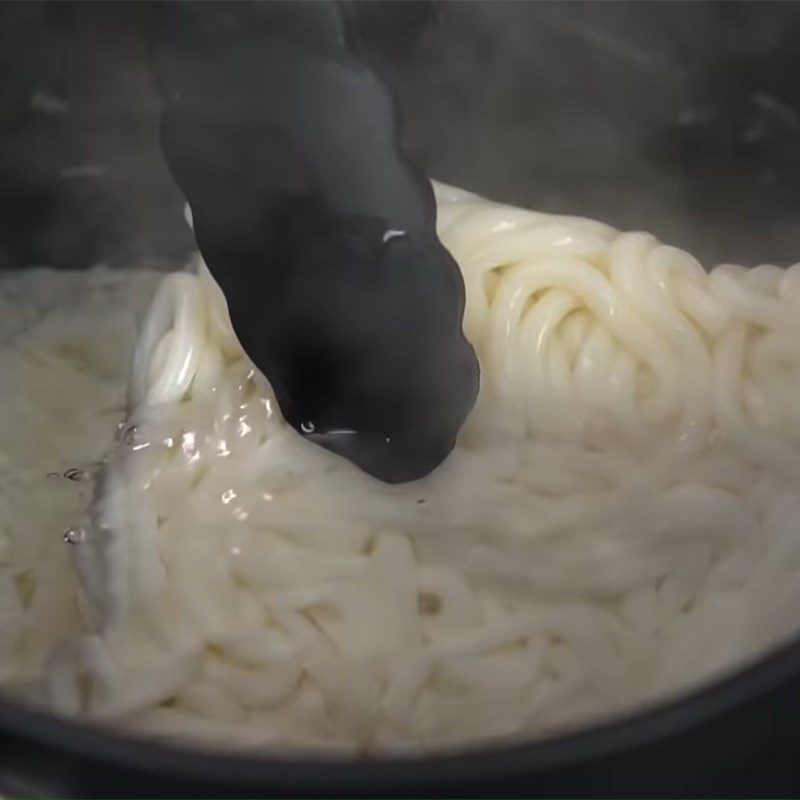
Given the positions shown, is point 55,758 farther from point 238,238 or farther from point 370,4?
point 370,4

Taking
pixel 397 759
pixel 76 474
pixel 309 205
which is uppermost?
pixel 309 205

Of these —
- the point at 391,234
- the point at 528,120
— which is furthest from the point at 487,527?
the point at 528,120

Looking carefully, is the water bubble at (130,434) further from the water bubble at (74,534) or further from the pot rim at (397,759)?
the pot rim at (397,759)

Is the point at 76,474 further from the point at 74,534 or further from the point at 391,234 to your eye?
the point at 391,234

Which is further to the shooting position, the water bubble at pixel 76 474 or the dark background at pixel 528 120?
the dark background at pixel 528 120

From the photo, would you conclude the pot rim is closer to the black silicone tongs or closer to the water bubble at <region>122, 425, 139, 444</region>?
the black silicone tongs

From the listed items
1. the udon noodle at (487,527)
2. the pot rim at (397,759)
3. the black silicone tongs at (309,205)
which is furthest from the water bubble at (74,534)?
the pot rim at (397,759)
